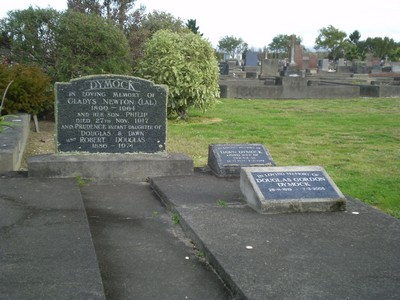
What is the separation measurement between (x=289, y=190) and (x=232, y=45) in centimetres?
11174

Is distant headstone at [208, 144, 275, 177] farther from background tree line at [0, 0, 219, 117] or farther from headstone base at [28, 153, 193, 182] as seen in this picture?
background tree line at [0, 0, 219, 117]

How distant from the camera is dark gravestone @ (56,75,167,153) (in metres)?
6.70

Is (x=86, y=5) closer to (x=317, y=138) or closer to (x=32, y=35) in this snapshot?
(x=32, y=35)

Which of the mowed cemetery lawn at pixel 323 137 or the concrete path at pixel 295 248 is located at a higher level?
the concrete path at pixel 295 248

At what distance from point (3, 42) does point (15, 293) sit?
41.1ft

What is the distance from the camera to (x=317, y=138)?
12.1 metres

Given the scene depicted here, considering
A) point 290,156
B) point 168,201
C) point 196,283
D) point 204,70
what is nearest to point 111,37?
point 204,70

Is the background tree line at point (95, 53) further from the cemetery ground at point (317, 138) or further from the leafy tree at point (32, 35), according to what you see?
the cemetery ground at point (317, 138)

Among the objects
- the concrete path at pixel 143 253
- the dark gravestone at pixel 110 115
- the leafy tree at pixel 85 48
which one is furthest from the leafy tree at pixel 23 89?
the concrete path at pixel 143 253

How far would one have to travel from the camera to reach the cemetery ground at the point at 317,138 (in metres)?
7.85

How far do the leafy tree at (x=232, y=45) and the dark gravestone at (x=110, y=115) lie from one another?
10709 centimetres

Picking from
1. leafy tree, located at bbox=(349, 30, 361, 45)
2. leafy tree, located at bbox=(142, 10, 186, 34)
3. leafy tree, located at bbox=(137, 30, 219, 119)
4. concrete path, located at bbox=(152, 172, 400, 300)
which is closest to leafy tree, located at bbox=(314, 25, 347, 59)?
leafy tree, located at bbox=(349, 30, 361, 45)

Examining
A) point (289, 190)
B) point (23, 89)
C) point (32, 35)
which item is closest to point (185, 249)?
point (289, 190)

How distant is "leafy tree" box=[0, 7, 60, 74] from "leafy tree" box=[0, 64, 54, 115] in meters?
2.46
